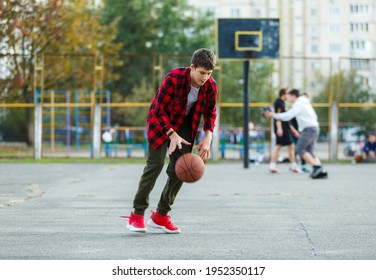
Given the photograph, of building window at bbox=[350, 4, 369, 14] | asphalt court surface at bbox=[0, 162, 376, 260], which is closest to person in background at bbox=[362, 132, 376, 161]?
asphalt court surface at bbox=[0, 162, 376, 260]

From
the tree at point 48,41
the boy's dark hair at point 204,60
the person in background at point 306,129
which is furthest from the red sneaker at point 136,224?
the tree at point 48,41

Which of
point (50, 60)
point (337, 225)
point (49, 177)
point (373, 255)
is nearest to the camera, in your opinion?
point (373, 255)

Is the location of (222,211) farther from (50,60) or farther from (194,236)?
(50,60)

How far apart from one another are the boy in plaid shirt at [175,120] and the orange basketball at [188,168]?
0.41ft

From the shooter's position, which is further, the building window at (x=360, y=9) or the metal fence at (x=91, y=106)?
the building window at (x=360, y=9)

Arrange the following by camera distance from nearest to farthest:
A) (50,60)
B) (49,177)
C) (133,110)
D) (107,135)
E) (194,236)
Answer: (194,236)
(49,177)
(107,135)
(50,60)
(133,110)

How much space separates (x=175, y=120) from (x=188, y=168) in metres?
0.45

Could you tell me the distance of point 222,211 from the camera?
10.7 m

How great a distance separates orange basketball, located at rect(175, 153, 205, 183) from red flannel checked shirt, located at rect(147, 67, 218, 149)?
0.24 m

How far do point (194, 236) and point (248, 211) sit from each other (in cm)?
266

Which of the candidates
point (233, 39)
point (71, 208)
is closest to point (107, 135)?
point (233, 39)

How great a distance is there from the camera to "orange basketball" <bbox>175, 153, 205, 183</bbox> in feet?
26.5

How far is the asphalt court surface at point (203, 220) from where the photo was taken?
706cm

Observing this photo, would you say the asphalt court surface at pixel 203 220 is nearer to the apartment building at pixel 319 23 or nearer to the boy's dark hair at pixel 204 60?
the boy's dark hair at pixel 204 60
